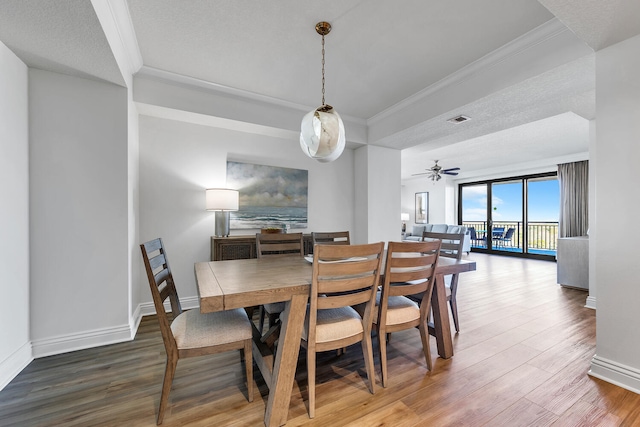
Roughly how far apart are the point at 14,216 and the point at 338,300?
7.89 feet

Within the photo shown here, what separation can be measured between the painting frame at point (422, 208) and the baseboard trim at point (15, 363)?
9422mm

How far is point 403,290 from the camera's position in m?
1.85

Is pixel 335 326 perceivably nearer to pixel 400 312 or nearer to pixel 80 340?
pixel 400 312

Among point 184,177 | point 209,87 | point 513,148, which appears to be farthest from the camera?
point 513,148

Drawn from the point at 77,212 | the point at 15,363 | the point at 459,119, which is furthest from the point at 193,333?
the point at 459,119

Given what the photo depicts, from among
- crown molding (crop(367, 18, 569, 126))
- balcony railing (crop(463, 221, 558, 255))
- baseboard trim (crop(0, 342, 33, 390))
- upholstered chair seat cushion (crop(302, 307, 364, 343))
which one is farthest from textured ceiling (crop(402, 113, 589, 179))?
baseboard trim (crop(0, 342, 33, 390))

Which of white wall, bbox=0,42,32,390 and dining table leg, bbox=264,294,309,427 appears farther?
white wall, bbox=0,42,32,390

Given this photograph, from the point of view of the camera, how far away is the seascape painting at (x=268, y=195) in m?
3.70

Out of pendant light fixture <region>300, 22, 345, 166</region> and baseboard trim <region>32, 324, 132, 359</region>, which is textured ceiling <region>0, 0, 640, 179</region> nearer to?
pendant light fixture <region>300, 22, 345, 166</region>

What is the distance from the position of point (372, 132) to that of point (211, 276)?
3.27 metres

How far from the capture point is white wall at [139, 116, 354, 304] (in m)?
3.18

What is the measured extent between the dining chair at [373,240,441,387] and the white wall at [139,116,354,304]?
2415 millimetres

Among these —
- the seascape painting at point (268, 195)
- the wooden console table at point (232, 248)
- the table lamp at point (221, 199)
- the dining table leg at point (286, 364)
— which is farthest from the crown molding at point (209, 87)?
the dining table leg at point (286, 364)

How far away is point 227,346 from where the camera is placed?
1617 mm
